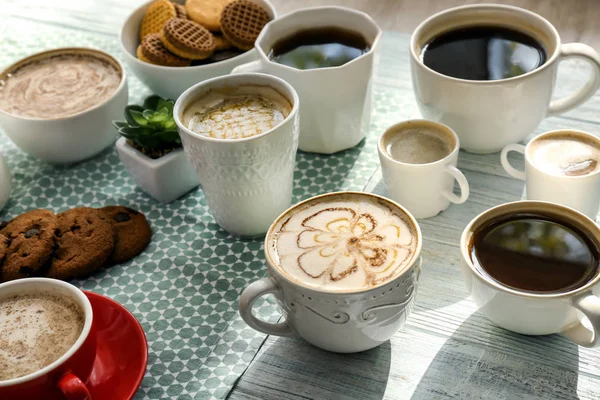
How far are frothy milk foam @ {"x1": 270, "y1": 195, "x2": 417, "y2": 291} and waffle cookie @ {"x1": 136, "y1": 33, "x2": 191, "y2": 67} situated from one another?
21.9 inches

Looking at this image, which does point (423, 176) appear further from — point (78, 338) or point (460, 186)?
point (78, 338)

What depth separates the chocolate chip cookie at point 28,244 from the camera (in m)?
1.15

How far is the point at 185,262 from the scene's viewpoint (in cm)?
122

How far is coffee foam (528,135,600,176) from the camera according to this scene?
3.74ft

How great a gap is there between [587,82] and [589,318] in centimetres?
54

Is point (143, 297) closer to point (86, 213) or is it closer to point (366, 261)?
point (86, 213)

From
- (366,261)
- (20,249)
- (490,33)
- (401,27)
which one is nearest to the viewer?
(366,261)

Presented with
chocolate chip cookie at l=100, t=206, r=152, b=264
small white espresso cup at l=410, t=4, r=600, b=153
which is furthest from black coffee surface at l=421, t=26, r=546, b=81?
chocolate chip cookie at l=100, t=206, r=152, b=264

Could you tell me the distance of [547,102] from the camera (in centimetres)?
126

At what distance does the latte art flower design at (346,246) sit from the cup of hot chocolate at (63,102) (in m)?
0.54

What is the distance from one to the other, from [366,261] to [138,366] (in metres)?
0.33

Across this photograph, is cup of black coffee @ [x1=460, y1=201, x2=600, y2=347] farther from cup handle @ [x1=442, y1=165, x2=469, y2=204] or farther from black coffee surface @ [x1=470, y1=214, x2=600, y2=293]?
cup handle @ [x1=442, y1=165, x2=469, y2=204]

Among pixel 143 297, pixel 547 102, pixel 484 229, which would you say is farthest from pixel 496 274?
pixel 143 297

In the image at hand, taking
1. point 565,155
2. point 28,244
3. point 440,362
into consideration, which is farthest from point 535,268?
point 28,244
